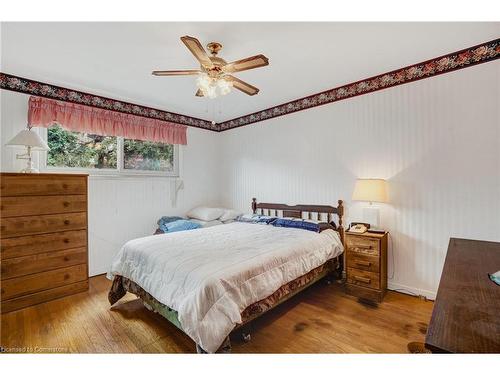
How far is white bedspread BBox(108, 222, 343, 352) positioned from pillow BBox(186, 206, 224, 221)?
3.45 feet

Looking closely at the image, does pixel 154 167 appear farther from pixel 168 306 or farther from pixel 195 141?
pixel 168 306

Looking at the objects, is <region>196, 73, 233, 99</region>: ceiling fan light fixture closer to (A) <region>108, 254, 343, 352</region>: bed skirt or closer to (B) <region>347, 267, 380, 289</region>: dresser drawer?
(A) <region>108, 254, 343, 352</region>: bed skirt

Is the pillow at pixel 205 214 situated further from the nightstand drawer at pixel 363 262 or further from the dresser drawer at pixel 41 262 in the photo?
the nightstand drawer at pixel 363 262

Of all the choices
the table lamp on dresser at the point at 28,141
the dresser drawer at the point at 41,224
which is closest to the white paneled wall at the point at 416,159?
the dresser drawer at the point at 41,224

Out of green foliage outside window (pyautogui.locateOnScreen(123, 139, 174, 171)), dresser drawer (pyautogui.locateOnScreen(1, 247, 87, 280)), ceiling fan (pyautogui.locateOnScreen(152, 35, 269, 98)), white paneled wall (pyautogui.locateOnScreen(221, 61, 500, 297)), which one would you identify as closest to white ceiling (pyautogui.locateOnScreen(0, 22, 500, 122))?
ceiling fan (pyautogui.locateOnScreen(152, 35, 269, 98))

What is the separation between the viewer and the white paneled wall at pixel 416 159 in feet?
7.48

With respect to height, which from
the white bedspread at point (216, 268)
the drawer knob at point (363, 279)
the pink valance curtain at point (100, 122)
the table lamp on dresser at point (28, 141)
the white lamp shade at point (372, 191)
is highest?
the pink valance curtain at point (100, 122)

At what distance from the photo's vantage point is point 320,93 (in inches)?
132

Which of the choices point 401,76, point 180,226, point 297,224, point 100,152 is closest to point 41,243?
point 100,152

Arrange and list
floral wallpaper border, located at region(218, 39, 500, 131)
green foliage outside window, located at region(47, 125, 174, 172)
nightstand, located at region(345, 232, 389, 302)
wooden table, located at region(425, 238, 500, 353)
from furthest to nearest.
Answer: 1. green foliage outside window, located at region(47, 125, 174, 172)
2. nightstand, located at region(345, 232, 389, 302)
3. floral wallpaper border, located at region(218, 39, 500, 131)
4. wooden table, located at region(425, 238, 500, 353)

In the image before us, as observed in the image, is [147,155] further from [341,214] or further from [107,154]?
[341,214]

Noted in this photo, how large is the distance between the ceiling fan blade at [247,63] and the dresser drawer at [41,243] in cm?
242

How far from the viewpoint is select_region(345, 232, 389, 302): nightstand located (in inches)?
100

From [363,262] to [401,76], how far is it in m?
2.07
